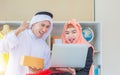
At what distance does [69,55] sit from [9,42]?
0.49 m

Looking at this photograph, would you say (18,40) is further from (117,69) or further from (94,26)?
(117,69)

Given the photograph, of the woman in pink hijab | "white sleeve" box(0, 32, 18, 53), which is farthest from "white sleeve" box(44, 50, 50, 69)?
"white sleeve" box(0, 32, 18, 53)

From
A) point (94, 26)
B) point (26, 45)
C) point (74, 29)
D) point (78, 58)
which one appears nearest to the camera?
point (78, 58)

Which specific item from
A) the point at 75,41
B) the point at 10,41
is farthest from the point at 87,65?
the point at 10,41

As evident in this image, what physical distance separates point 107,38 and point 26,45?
1.70 metres

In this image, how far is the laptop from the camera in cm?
183

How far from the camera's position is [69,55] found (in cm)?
187

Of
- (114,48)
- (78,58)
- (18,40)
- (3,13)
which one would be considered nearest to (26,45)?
(18,40)

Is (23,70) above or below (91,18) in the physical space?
below

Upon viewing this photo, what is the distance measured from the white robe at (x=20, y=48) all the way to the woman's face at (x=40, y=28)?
0.04m

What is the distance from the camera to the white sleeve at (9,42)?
1938 millimetres

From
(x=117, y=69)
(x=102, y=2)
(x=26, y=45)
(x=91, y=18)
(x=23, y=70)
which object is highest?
(x=102, y=2)

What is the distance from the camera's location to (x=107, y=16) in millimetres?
3461

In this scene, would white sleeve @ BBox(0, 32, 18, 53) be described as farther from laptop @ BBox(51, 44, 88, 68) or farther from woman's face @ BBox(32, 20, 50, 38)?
laptop @ BBox(51, 44, 88, 68)
